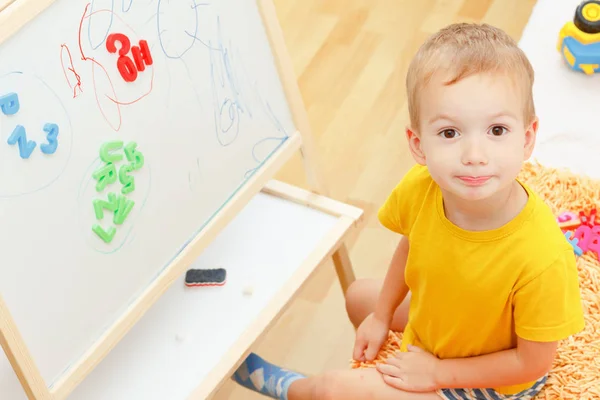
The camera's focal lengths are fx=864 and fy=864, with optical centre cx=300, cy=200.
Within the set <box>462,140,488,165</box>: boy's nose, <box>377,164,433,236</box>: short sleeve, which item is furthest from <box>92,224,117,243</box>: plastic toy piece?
<box>462,140,488,165</box>: boy's nose

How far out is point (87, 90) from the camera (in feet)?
3.79

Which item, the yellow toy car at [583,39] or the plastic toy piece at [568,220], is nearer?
the plastic toy piece at [568,220]

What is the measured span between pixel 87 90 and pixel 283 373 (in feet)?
2.08

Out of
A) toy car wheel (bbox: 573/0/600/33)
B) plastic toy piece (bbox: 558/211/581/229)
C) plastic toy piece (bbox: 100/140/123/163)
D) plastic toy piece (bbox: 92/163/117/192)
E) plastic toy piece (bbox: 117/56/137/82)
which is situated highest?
plastic toy piece (bbox: 117/56/137/82)

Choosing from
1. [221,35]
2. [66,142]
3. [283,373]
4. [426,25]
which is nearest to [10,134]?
[66,142]

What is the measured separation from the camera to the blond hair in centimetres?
106

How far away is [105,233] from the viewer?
3.96 feet

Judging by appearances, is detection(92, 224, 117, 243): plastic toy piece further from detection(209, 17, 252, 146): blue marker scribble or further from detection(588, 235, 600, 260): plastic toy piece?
detection(588, 235, 600, 260): plastic toy piece

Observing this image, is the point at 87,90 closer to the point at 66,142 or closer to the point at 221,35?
the point at 66,142

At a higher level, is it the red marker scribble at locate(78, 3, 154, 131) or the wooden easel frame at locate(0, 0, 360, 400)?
the red marker scribble at locate(78, 3, 154, 131)

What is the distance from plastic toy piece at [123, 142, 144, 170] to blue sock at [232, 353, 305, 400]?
1.59 ft

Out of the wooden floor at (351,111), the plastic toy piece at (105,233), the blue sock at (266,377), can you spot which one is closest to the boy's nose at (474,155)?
the plastic toy piece at (105,233)

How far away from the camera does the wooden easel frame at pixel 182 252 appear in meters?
1.07

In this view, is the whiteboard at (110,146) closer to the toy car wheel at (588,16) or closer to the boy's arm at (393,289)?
the boy's arm at (393,289)
